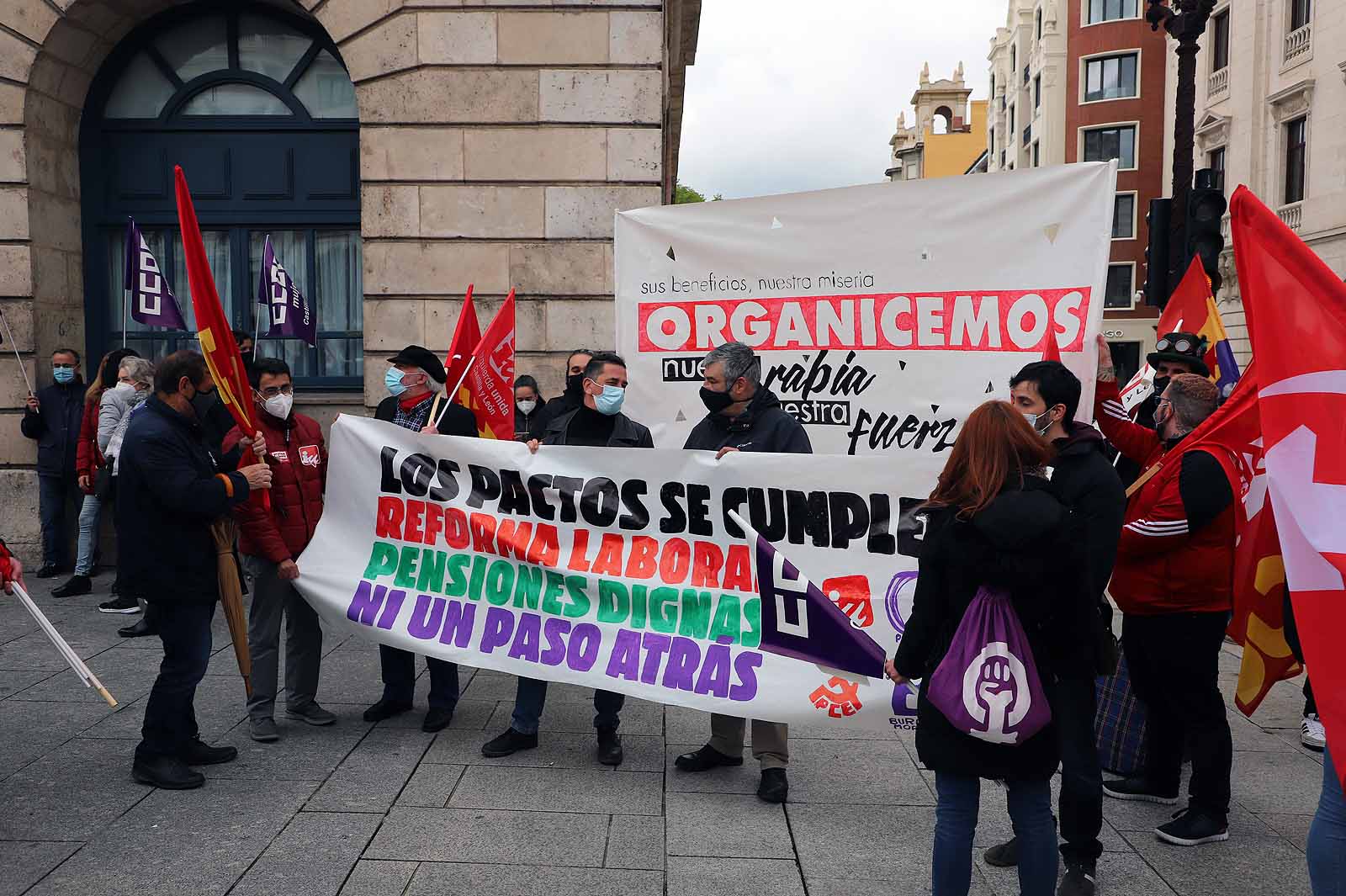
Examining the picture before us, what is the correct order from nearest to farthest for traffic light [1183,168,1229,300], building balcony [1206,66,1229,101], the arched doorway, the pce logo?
the pce logo, traffic light [1183,168,1229,300], the arched doorway, building balcony [1206,66,1229,101]

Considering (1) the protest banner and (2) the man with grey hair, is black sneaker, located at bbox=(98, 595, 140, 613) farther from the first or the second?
(2) the man with grey hair

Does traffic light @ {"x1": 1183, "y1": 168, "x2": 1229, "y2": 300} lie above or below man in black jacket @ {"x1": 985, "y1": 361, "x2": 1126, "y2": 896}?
above

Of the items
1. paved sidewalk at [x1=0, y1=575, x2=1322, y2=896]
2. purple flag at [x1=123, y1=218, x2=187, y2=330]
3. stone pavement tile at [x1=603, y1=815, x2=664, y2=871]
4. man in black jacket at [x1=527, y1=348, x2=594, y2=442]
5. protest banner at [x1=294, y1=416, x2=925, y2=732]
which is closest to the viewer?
paved sidewalk at [x1=0, y1=575, x2=1322, y2=896]

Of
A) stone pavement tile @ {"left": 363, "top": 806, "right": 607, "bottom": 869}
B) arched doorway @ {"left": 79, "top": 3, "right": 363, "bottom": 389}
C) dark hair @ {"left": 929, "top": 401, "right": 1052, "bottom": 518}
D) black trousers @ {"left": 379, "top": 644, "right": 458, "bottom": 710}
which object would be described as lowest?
stone pavement tile @ {"left": 363, "top": 806, "right": 607, "bottom": 869}

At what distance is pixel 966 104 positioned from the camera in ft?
338

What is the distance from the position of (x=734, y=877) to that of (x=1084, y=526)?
5.86ft

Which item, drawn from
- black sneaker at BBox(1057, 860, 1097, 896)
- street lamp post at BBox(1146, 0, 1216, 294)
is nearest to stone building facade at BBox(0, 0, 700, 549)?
street lamp post at BBox(1146, 0, 1216, 294)

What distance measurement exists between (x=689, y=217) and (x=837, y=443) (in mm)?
1698

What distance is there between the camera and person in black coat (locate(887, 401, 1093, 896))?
329 cm

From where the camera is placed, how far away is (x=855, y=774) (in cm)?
530

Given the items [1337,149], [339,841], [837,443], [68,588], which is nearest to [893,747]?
[837,443]

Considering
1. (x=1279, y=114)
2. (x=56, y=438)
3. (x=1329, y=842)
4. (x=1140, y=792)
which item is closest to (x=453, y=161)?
(x=56, y=438)

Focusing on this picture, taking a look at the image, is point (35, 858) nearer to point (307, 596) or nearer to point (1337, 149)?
point (307, 596)

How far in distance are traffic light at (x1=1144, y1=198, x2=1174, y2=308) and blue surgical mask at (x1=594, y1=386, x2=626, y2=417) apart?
5762 mm
